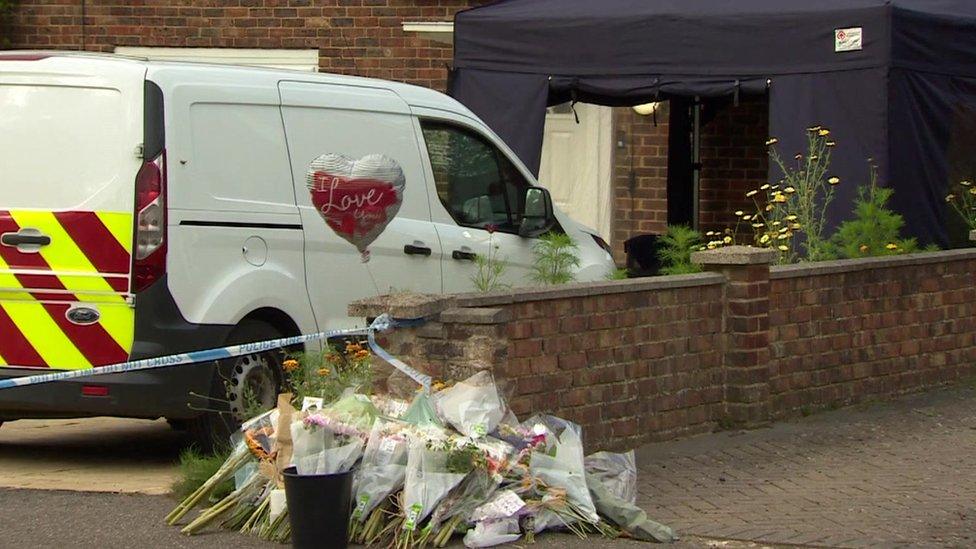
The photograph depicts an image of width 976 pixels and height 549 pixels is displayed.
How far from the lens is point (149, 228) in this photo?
7.93 meters

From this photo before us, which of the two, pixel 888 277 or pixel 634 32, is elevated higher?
pixel 634 32

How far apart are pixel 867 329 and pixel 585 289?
3.00m

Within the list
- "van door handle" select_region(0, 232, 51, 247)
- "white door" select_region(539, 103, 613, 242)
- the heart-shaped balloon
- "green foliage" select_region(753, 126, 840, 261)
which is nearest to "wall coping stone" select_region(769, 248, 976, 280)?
"green foliage" select_region(753, 126, 840, 261)

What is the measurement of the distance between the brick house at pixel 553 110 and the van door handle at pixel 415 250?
6.87 meters

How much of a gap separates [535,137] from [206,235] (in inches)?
232

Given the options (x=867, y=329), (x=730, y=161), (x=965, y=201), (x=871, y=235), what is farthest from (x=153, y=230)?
(x=730, y=161)

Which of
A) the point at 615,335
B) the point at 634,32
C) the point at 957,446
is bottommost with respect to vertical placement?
the point at 957,446

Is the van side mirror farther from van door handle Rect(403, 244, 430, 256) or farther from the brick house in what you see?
the brick house

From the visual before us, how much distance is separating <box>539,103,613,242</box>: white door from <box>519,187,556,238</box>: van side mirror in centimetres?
642

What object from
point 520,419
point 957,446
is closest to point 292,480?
point 520,419

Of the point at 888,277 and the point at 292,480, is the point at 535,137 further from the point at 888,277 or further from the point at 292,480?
the point at 292,480

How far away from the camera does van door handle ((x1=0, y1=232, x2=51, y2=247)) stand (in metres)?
8.02

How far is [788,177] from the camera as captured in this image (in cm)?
1222

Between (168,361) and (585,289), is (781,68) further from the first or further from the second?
(168,361)
